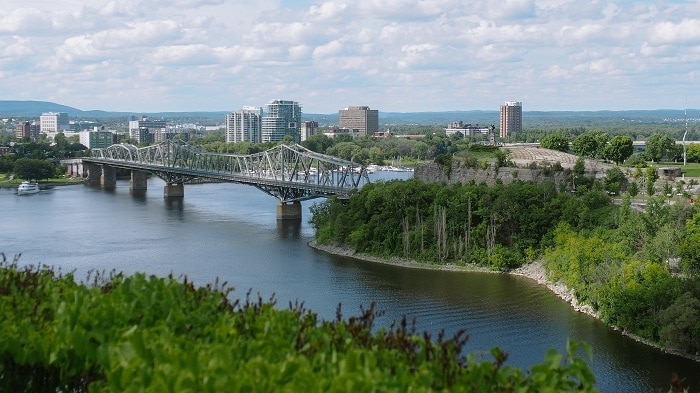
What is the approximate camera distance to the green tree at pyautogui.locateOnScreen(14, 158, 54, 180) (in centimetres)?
5588

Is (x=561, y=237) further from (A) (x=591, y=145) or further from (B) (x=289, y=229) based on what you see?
(A) (x=591, y=145)

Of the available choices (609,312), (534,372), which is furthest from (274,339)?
(609,312)

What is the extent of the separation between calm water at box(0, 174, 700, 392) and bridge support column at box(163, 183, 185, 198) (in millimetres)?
4570

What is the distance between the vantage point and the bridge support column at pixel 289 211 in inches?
1467

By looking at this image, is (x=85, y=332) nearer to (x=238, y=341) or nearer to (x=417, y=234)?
(x=238, y=341)

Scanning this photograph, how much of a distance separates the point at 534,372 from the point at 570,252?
59.0 feet

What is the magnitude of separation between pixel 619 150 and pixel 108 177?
32.6 metres

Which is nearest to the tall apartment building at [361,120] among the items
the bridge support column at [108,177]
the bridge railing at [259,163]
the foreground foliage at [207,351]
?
the bridge railing at [259,163]

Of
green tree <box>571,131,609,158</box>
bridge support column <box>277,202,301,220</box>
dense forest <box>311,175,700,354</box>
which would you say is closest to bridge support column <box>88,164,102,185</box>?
bridge support column <box>277,202,301,220</box>

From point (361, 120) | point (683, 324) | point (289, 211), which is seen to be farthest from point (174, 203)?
point (361, 120)

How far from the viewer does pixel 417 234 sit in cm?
2659

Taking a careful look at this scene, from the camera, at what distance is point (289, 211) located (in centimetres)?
3756

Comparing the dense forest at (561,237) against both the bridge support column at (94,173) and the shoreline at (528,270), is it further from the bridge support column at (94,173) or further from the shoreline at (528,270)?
the bridge support column at (94,173)

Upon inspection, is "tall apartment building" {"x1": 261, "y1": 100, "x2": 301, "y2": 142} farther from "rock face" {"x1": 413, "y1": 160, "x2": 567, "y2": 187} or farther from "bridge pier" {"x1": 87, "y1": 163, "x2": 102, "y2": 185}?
"rock face" {"x1": 413, "y1": 160, "x2": 567, "y2": 187}
